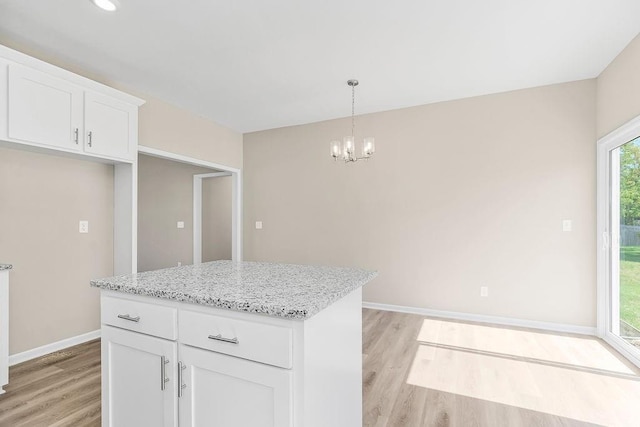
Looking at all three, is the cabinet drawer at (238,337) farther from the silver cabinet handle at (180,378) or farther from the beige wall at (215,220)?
the beige wall at (215,220)

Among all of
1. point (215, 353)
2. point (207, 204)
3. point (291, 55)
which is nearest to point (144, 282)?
point (215, 353)

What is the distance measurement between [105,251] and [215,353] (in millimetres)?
2836

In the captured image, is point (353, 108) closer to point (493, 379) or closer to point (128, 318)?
point (493, 379)

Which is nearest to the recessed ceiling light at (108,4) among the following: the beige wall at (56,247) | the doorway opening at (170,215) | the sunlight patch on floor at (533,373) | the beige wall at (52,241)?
the beige wall at (56,247)

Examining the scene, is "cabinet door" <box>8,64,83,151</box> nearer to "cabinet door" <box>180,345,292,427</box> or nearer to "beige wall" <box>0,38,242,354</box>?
"beige wall" <box>0,38,242,354</box>

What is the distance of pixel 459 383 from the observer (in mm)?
2291

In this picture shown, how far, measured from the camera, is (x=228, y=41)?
2.54 meters

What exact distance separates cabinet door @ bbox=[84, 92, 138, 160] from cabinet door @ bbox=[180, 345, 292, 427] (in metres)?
2.47

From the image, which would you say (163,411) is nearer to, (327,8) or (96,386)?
(96,386)

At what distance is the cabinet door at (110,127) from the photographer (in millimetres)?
2803

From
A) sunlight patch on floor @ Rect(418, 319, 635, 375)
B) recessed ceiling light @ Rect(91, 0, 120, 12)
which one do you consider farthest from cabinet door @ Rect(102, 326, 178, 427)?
sunlight patch on floor @ Rect(418, 319, 635, 375)

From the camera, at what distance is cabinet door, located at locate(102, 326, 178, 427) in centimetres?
128

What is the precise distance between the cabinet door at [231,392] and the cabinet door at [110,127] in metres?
2.47

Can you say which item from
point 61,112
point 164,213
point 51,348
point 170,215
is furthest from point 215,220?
point 61,112
